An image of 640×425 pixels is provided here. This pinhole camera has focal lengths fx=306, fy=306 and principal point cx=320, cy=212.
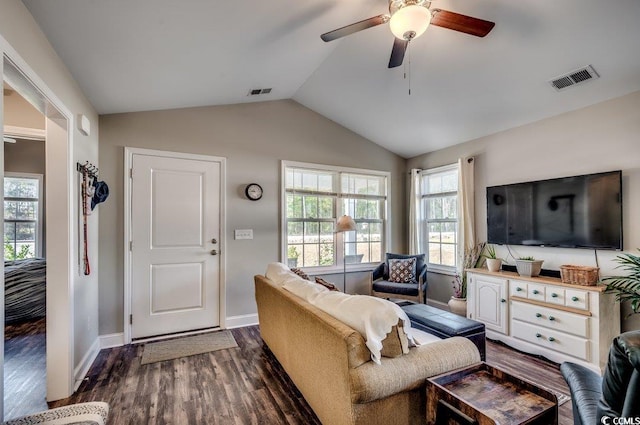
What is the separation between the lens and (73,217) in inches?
96.8

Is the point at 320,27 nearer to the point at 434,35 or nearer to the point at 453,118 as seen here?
the point at 434,35

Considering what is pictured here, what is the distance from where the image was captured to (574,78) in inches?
109

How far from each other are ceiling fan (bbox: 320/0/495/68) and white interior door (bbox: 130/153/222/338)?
247 cm

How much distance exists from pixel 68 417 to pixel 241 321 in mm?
2710

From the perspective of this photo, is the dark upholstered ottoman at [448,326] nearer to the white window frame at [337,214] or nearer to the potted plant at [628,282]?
the potted plant at [628,282]

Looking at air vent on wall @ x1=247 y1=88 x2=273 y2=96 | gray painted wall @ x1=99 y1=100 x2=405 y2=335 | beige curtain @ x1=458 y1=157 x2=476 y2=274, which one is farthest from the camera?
beige curtain @ x1=458 y1=157 x2=476 y2=274

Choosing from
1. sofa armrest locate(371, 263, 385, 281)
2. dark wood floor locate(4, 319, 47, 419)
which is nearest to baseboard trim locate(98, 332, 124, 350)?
dark wood floor locate(4, 319, 47, 419)

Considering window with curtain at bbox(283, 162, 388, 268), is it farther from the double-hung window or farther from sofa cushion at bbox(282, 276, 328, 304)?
the double-hung window

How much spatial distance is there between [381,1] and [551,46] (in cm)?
144

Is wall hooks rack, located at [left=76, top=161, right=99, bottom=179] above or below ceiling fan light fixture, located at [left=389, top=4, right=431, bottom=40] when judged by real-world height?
below

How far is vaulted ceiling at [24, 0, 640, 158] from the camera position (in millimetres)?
2078

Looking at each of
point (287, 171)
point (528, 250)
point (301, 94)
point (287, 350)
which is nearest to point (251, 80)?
point (301, 94)

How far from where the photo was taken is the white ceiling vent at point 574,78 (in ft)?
8.73

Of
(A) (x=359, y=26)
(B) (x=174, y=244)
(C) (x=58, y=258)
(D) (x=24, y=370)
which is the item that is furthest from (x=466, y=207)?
(D) (x=24, y=370)
